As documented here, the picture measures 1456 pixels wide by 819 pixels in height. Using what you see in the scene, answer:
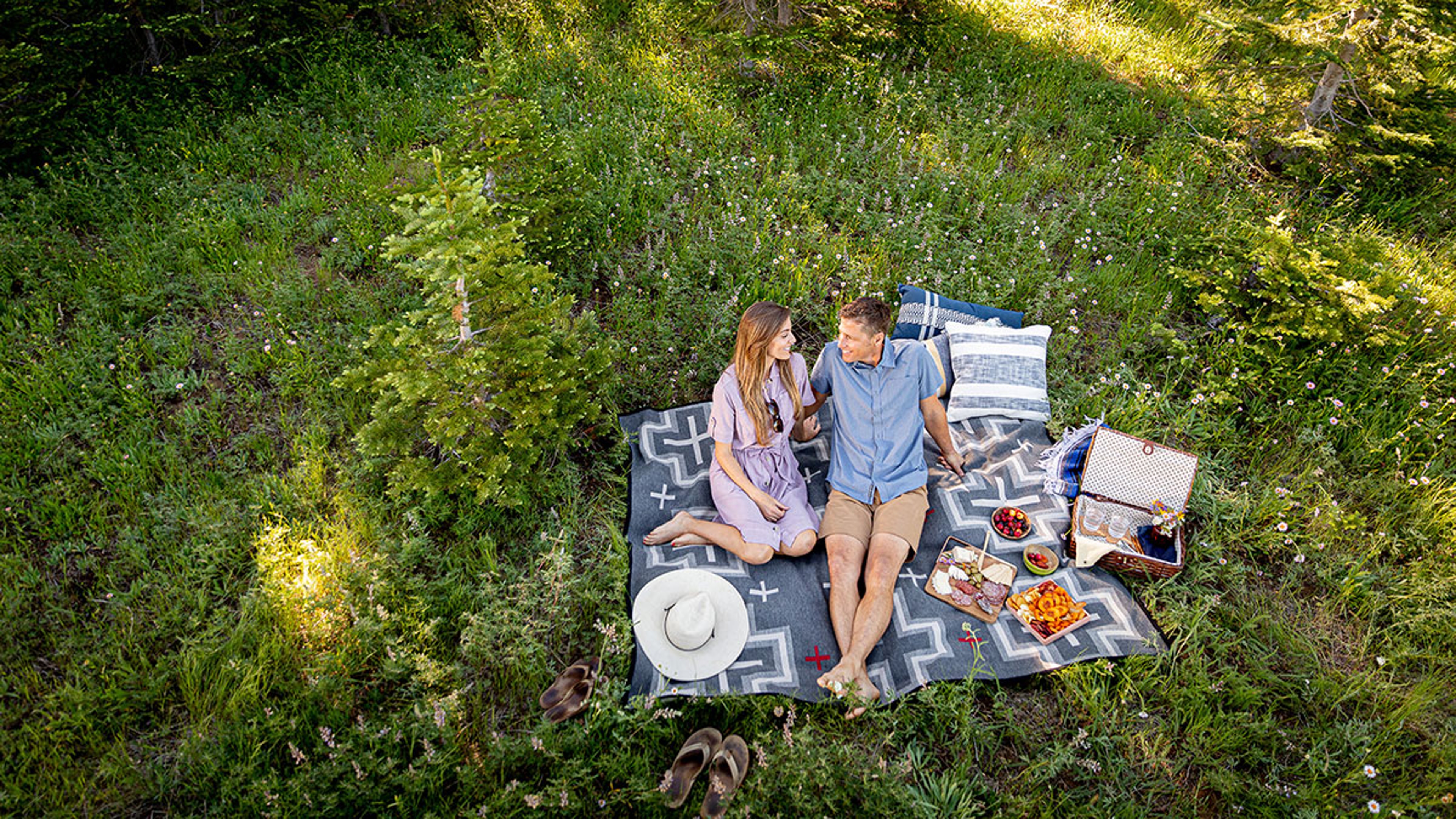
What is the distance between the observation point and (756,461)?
531 centimetres

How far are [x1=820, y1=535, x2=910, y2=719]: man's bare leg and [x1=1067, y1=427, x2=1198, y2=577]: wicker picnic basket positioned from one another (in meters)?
1.50

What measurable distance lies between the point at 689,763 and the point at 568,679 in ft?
3.04

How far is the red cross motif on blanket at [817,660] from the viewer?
4.53m

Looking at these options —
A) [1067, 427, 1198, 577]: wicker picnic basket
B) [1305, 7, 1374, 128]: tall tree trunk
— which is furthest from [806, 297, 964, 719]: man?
[1305, 7, 1374, 128]: tall tree trunk

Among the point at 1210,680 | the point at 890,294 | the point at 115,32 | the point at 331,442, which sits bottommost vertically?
the point at 1210,680

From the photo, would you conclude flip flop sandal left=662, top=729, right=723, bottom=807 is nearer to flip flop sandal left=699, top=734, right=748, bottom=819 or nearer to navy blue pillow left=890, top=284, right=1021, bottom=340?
flip flop sandal left=699, top=734, right=748, bottom=819

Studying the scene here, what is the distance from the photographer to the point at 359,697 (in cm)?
420

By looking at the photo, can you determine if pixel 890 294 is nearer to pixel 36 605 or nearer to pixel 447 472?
pixel 447 472

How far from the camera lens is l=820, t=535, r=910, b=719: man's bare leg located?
434 cm

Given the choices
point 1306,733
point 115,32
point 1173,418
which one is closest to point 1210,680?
point 1306,733

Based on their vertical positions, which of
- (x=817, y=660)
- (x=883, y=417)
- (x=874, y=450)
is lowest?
(x=817, y=660)

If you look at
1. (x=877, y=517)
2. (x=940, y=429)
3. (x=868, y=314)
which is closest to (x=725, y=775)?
(x=877, y=517)

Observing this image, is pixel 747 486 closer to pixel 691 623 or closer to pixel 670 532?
pixel 670 532

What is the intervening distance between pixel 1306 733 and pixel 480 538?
222 inches
